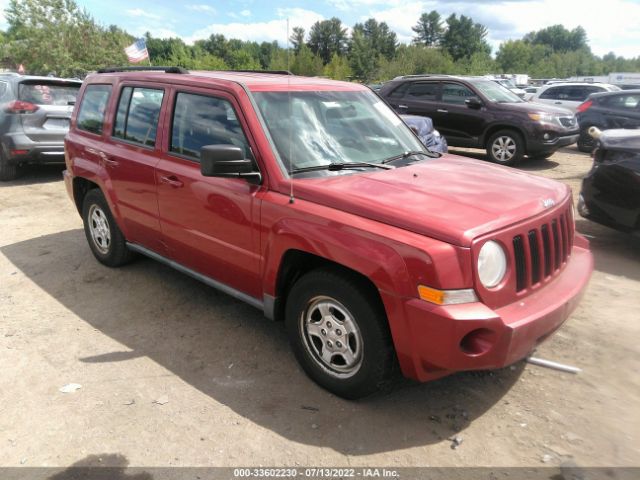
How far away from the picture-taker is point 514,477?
251 cm

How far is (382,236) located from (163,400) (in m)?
1.72

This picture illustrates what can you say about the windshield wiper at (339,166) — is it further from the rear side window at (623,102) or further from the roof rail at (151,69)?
the rear side window at (623,102)

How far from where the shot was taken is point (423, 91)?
1152cm

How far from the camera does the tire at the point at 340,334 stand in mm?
2760

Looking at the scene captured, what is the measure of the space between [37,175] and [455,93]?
879 cm

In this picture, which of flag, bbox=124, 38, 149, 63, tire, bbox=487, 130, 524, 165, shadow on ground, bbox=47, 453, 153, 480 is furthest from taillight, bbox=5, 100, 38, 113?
flag, bbox=124, 38, 149, 63

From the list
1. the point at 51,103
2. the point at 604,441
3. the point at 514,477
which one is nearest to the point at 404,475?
the point at 514,477

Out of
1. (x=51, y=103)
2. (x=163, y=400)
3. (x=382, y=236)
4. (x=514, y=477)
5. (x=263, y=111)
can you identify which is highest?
(x=51, y=103)

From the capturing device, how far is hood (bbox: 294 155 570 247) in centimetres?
259

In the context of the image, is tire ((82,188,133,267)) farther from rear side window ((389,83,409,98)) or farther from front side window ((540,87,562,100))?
front side window ((540,87,562,100))

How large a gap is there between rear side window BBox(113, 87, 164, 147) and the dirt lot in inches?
55.4

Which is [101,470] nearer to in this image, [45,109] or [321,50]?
[45,109]

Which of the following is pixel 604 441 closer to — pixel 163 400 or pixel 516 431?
pixel 516 431

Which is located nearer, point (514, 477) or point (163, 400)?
point (514, 477)
